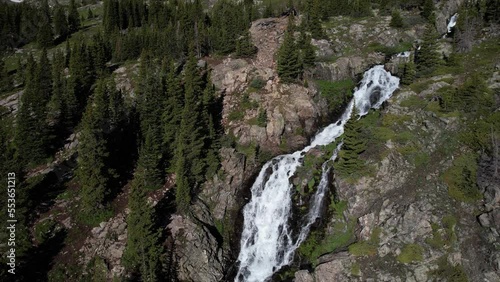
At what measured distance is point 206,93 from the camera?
206 feet

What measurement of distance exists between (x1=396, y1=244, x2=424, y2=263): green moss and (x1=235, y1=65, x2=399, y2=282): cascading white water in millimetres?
11731

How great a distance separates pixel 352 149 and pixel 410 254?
49.8 feet

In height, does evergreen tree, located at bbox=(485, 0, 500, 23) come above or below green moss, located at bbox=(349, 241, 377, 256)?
above

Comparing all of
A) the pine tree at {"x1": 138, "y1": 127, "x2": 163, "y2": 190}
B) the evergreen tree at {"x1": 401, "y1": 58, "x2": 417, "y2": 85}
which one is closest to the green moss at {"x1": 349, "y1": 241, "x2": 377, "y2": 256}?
the pine tree at {"x1": 138, "y1": 127, "x2": 163, "y2": 190}

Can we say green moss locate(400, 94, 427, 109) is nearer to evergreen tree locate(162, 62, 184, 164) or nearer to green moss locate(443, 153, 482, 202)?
green moss locate(443, 153, 482, 202)

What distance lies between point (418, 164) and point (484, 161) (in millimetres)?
7698

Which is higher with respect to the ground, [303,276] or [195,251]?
[195,251]

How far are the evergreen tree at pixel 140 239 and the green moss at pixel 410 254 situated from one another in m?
29.3

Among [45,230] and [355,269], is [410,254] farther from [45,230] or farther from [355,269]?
[45,230]

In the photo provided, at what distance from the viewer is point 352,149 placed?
1913 inches

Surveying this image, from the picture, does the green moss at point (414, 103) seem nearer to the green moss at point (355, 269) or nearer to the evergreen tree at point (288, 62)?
the evergreen tree at point (288, 62)

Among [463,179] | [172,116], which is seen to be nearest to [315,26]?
[172,116]

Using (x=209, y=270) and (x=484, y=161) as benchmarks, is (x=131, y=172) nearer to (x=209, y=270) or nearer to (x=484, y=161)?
(x=209, y=270)

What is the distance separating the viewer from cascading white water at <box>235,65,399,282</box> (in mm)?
46906
